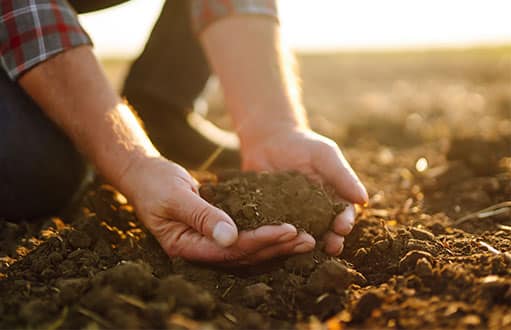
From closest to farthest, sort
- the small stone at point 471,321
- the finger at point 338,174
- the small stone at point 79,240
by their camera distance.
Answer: the small stone at point 471,321 < the small stone at point 79,240 < the finger at point 338,174

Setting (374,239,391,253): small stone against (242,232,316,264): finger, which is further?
(374,239,391,253): small stone

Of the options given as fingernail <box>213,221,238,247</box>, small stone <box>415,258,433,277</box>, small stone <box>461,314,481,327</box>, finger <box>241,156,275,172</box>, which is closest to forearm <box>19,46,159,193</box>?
fingernail <box>213,221,238,247</box>

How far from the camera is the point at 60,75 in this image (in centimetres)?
218

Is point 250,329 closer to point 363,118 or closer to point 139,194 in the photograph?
point 139,194

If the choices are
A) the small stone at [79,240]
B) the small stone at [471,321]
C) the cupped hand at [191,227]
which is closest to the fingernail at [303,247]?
the cupped hand at [191,227]

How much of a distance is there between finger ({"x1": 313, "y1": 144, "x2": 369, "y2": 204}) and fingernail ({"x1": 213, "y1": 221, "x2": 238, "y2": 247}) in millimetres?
611

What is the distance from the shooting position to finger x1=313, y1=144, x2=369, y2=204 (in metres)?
2.19

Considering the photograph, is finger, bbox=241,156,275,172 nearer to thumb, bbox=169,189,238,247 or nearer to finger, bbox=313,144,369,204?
finger, bbox=313,144,369,204

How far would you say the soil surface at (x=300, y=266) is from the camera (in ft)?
4.95

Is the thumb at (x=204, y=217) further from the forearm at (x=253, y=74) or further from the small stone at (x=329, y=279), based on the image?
the forearm at (x=253, y=74)

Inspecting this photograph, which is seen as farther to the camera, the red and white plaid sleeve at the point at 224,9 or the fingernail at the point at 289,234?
the red and white plaid sleeve at the point at 224,9

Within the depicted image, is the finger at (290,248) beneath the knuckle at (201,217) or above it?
beneath

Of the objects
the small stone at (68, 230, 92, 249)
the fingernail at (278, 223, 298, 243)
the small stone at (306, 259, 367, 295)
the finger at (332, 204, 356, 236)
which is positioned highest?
the fingernail at (278, 223, 298, 243)

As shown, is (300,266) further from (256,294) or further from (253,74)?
(253,74)
